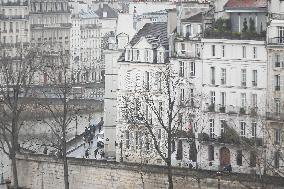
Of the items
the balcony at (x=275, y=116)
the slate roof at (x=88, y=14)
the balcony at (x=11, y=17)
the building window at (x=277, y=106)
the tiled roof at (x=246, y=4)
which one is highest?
the slate roof at (x=88, y=14)

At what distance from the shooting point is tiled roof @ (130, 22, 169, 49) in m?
77.7

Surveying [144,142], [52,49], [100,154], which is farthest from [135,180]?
[52,49]

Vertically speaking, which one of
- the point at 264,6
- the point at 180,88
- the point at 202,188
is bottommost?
the point at 202,188

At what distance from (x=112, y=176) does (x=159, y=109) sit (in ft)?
20.5

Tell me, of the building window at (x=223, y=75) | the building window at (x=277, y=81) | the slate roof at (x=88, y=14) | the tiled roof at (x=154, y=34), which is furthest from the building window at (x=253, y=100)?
the slate roof at (x=88, y=14)

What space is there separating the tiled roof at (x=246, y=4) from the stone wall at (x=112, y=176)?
12.4 metres

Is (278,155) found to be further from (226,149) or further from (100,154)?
(100,154)

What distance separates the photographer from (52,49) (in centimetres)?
14500

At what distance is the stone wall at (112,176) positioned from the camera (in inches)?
2662

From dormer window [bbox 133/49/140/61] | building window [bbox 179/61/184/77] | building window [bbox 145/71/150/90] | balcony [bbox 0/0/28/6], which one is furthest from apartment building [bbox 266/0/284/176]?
balcony [bbox 0/0/28/6]

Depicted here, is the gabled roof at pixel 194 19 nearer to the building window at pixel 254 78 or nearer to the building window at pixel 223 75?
the building window at pixel 223 75

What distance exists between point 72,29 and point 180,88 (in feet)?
259

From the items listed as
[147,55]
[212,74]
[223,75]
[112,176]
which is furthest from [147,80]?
[112,176]

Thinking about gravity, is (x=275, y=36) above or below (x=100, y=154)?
above
